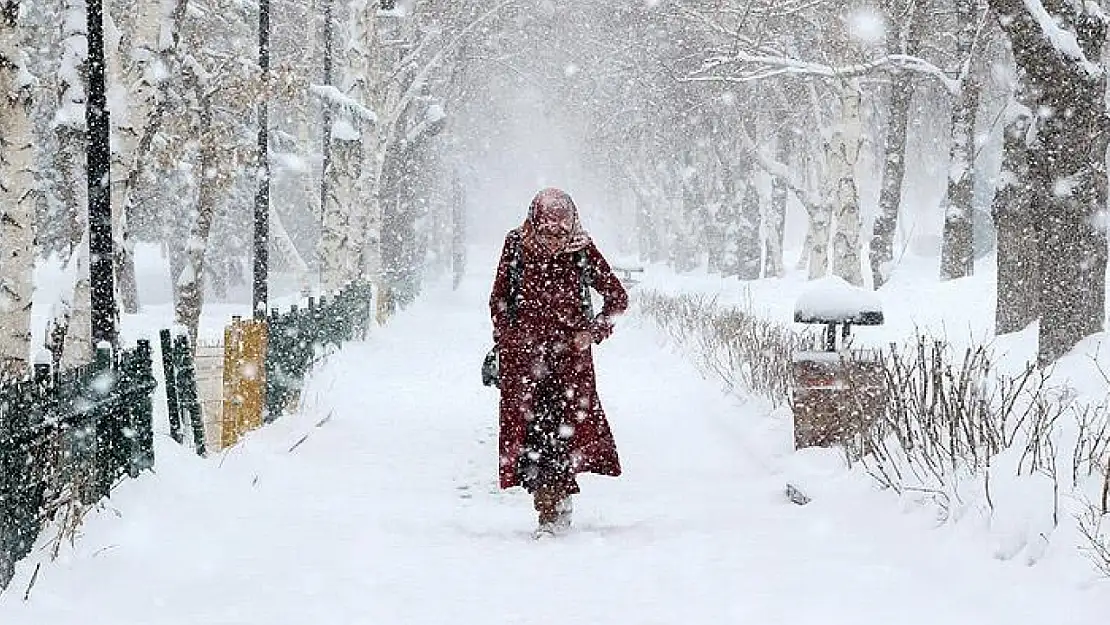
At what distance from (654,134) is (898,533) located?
3119 cm

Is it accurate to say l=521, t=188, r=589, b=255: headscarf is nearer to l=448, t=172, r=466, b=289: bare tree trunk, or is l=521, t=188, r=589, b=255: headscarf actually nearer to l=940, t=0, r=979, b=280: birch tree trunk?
l=940, t=0, r=979, b=280: birch tree trunk

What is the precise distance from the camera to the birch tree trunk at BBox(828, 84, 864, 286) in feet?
70.3

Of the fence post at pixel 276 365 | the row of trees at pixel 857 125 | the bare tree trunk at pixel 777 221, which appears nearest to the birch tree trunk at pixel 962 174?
the row of trees at pixel 857 125

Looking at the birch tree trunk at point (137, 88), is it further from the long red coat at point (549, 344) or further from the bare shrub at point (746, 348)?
the bare shrub at point (746, 348)

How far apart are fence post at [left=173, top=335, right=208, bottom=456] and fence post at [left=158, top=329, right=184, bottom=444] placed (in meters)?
0.06

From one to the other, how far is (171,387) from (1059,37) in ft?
22.0

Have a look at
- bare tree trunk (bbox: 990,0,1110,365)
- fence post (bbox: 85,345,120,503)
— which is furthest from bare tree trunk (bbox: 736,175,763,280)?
fence post (bbox: 85,345,120,503)

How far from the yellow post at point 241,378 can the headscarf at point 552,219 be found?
9.88ft

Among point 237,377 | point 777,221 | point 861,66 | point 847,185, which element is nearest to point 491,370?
point 237,377

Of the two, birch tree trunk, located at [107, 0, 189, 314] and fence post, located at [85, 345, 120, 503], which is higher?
birch tree trunk, located at [107, 0, 189, 314]

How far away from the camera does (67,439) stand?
505cm

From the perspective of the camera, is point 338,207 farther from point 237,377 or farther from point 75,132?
point 237,377

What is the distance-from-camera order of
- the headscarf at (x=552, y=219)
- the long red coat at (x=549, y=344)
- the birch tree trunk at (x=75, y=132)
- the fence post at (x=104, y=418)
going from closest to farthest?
the fence post at (x=104, y=418), the headscarf at (x=552, y=219), the long red coat at (x=549, y=344), the birch tree trunk at (x=75, y=132)

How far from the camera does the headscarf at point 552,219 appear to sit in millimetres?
6273
